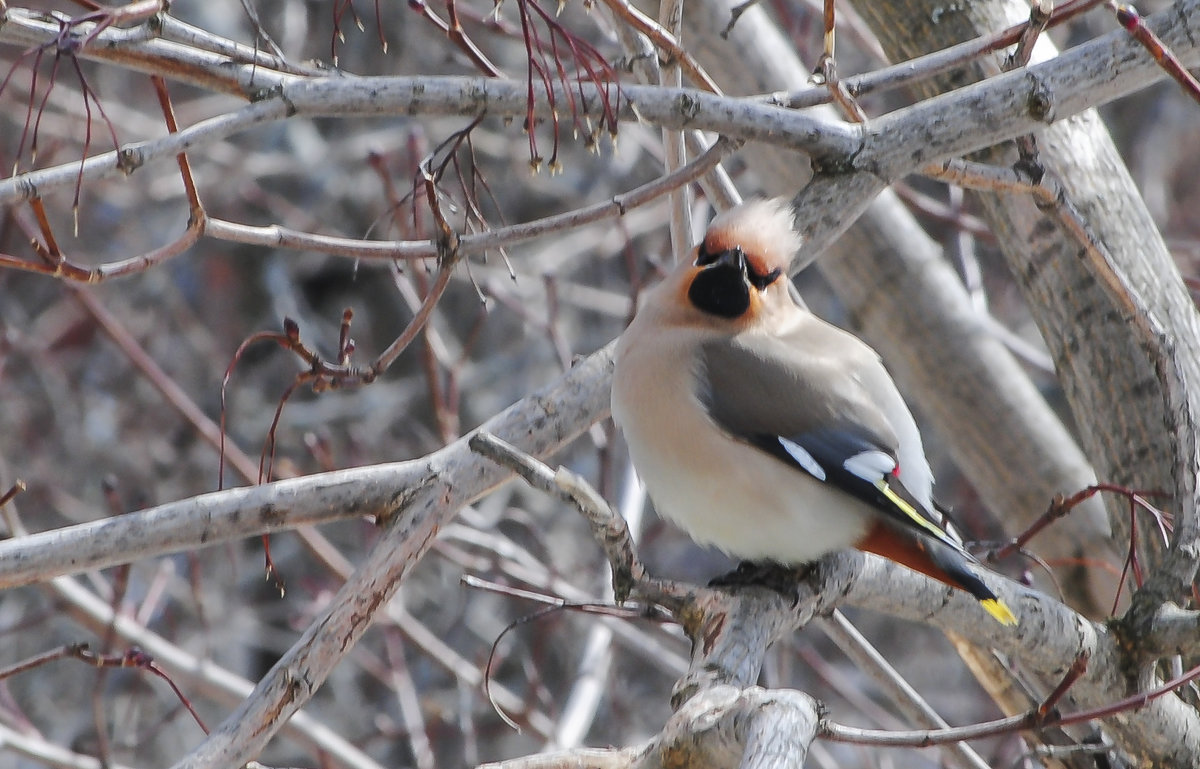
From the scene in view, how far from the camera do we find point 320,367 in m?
2.08

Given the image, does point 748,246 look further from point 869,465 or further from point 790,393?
point 869,465

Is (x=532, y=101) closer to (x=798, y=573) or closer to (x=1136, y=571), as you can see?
(x=798, y=573)

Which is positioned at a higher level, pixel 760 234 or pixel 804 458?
pixel 760 234

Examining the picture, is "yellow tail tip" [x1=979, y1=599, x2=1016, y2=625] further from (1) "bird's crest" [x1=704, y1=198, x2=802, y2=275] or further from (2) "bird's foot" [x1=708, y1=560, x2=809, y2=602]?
(1) "bird's crest" [x1=704, y1=198, x2=802, y2=275]

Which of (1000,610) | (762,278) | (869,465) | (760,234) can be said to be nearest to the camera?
(1000,610)

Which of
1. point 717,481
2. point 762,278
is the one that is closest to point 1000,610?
point 717,481

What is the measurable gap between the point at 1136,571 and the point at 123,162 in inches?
71.8

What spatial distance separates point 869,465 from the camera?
2420 millimetres

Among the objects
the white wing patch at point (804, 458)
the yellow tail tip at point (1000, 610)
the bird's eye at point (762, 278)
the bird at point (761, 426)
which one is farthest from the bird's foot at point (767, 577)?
the bird's eye at point (762, 278)

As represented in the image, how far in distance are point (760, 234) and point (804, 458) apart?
1.37 feet

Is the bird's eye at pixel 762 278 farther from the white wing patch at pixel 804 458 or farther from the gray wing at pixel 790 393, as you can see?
Result: the white wing patch at pixel 804 458

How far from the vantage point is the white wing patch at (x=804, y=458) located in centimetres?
243

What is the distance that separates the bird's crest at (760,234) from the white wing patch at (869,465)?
39cm

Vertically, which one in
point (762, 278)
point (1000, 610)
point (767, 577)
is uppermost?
point (762, 278)
